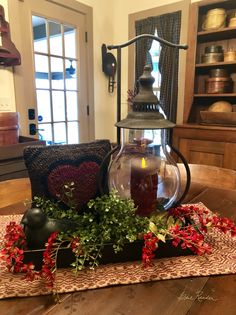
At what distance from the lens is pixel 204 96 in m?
2.54

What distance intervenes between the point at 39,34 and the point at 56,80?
1.51 ft

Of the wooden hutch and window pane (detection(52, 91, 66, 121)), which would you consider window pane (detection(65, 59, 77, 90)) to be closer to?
window pane (detection(52, 91, 66, 121))

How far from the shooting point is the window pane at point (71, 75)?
9.21 ft

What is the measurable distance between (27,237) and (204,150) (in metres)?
2.03

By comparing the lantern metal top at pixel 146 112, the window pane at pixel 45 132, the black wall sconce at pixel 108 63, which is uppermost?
the black wall sconce at pixel 108 63

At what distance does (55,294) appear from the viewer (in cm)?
52

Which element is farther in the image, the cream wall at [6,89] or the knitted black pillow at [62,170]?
the cream wall at [6,89]

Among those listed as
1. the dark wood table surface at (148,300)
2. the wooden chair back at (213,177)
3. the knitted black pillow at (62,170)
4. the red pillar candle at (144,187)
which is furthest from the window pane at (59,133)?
the dark wood table surface at (148,300)

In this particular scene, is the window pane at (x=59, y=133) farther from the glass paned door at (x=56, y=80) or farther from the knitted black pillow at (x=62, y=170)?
the knitted black pillow at (x=62, y=170)

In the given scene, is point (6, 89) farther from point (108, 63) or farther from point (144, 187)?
point (144, 187)

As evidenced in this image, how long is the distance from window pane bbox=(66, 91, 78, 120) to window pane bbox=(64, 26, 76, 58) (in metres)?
0.43

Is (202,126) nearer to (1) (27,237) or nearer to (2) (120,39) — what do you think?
(2) (120,39)

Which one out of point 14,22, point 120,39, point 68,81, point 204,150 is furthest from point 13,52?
point 204,150

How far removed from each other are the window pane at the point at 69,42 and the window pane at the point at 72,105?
1.40 ft
